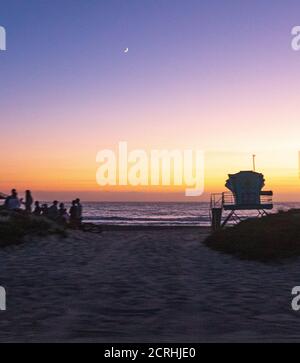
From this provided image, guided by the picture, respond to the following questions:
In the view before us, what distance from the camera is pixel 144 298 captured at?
36.1 feet

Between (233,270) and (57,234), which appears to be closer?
(233,270)

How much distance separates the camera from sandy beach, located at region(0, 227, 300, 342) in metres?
8.12

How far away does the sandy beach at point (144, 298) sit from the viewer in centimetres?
812

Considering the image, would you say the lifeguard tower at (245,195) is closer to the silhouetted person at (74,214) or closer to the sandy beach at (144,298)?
the silhouetted person at (74,214)

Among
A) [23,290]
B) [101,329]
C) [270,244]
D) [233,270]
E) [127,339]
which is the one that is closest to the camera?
[127,339]

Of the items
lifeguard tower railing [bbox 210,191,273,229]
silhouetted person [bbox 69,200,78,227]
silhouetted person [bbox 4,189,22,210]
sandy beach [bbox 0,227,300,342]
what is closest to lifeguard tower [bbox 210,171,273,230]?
lifeguard tower railing [bbox 210,191,273,229]

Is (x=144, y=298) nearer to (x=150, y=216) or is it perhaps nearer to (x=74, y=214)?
(x=74, y=214)

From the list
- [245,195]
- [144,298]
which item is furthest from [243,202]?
[144,298]

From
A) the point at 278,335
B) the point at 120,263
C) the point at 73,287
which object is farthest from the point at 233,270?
the point at 278,335

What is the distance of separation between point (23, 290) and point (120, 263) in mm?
5151

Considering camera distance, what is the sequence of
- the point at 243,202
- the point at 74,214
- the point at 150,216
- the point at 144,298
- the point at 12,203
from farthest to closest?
the point at 150,216
the point at 243,202
the point at 74,214
the point at 12,203
the point at 144,298
